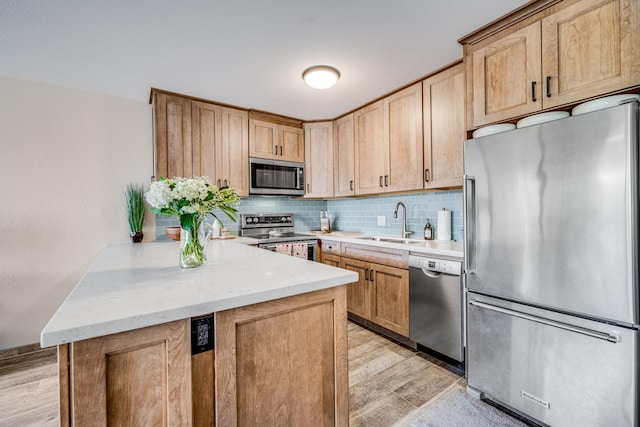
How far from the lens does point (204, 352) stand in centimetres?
86

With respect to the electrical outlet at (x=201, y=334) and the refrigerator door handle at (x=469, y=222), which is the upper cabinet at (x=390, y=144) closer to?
the refrigerator door handle at (x=469, y=222)

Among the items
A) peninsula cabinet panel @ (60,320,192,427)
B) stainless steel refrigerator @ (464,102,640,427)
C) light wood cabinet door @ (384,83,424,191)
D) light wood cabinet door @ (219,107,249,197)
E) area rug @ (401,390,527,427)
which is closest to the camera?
peninsula cabinet panel @ (60,320,192,427)

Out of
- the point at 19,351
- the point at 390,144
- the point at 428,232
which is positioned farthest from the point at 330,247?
the point at 19,351

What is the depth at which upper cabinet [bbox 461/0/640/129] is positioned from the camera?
1.32 m

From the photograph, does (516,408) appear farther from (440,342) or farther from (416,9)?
(416,9)

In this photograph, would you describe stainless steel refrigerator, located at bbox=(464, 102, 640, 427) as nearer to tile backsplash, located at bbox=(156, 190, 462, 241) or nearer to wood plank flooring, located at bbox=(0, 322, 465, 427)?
wood plank flooring, located at bbox=(0, 322, 465, 427)

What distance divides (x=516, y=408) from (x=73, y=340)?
2.06m

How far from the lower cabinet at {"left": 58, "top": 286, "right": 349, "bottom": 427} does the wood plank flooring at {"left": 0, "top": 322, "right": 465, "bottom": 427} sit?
2.24 ft

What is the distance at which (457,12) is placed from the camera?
164 centimetres

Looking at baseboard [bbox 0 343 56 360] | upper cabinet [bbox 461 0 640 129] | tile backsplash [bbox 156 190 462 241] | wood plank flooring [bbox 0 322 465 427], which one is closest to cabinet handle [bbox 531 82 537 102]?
upper cabinet [bbox 461 0 640 129]

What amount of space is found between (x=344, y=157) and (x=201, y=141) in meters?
1.60

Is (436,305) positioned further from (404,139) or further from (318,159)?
(318,159)

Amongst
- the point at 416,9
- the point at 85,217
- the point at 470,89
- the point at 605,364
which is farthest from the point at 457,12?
the point at 85,217

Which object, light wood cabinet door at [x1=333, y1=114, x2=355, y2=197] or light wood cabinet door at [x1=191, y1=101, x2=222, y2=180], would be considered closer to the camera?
light wood cabinet door at [x1=191, y1=101, x2=222, y2=180]
